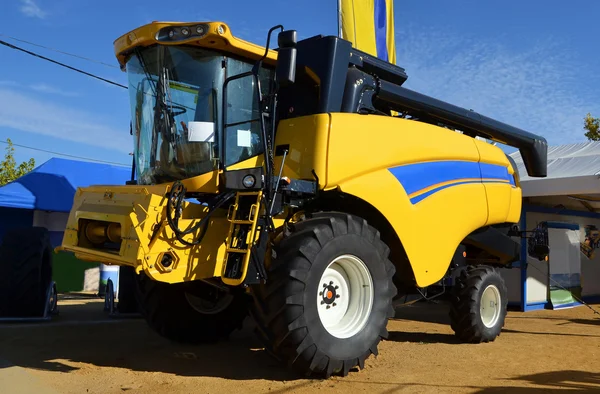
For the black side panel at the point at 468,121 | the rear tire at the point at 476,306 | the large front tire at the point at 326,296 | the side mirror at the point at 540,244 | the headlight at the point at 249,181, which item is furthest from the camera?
the side mirror at the point at 540,244

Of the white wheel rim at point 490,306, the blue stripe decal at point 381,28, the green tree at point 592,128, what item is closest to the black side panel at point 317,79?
the white wheel rim at point 490,306

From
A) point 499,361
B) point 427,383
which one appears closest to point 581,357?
point 499,361

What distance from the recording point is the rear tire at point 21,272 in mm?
7434

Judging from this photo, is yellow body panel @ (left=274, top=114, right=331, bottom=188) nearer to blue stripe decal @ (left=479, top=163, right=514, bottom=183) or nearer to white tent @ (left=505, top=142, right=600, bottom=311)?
blue stripe decal @ (left=479, top=163, right=514, bottom=183)

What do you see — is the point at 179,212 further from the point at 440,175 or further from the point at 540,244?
the point at 540,244

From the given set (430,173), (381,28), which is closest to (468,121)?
(430,173)

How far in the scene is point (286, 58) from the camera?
4.67m

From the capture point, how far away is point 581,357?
6211 mm

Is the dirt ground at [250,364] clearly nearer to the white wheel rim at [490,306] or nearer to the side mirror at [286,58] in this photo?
the white wheel rim at [490,306]

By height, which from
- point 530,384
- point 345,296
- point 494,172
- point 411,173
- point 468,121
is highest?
point 468,121

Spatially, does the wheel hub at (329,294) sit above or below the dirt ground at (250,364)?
above

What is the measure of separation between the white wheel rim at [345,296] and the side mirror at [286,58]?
168 centimetres

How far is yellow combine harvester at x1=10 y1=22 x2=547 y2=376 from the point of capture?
455 centimetres

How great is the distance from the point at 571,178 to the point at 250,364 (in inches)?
303
